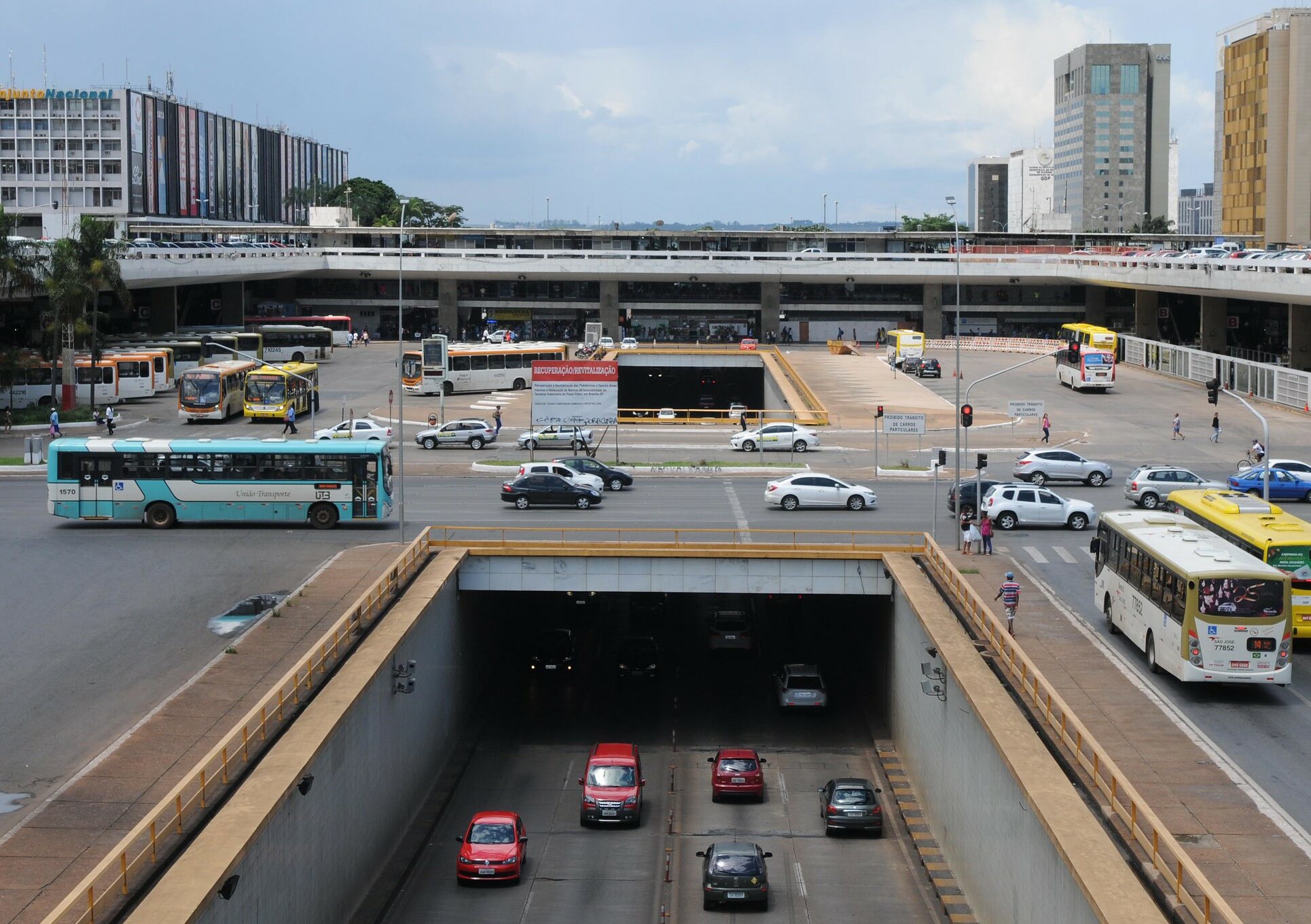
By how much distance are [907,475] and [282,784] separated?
1467 inches

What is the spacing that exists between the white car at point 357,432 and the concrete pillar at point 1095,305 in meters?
75.1

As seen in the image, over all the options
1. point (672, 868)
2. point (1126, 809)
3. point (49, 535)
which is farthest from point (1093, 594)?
point (49, 535)

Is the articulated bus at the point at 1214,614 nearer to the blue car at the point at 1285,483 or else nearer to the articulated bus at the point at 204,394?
the blue car at the point at 1285,483

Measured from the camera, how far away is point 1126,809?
2012 centimetres

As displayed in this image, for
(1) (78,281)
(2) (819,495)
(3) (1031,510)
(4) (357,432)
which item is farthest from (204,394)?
(3) (1031,510)

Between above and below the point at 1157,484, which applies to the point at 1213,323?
above

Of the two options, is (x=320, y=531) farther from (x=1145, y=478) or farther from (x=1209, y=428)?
(x=1209, y=428)

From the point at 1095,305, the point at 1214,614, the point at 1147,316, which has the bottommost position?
the point at 1214,614

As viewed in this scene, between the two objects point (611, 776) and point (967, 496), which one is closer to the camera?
point (611, 776)

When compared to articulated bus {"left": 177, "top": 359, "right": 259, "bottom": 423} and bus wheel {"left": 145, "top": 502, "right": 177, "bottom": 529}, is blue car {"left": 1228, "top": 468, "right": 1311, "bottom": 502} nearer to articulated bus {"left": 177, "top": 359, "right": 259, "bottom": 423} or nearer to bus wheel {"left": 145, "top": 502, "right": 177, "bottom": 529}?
bus wheel {"left": 145, "top": 502, "right": 177, "bottom": 529}

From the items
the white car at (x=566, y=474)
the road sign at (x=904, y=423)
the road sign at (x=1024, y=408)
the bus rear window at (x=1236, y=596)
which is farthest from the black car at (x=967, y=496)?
the bus rear window at (x=1236, y=596)

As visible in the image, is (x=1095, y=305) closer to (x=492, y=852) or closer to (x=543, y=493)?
(x=543, y=493)

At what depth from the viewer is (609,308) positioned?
120 meters

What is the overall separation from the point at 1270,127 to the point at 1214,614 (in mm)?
131833
